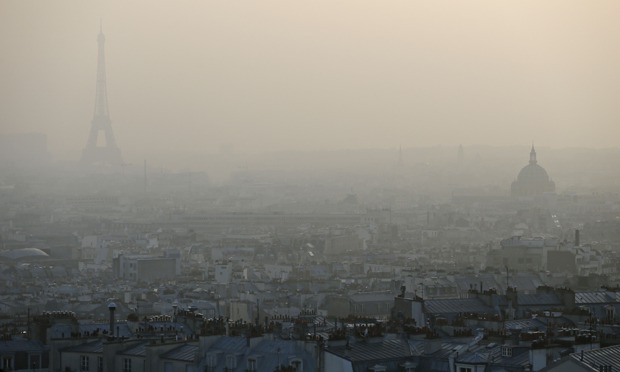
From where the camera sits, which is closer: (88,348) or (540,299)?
(88,348)

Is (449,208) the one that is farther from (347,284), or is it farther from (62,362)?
(62,362)

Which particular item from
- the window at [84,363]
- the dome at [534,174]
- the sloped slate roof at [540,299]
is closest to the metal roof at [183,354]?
the window at [84,363]

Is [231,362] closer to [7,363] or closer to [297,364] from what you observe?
[297,364]

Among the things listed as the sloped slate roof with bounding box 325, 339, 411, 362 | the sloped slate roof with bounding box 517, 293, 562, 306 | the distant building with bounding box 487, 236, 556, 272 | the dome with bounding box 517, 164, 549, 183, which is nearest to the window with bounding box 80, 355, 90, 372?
the sloped slate roof with bounding box 325, 339, 411, 362

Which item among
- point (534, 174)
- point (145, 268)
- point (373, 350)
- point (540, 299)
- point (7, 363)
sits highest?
point (534, 174)

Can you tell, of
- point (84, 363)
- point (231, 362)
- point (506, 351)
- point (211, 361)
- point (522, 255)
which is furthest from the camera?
point (522, 255)

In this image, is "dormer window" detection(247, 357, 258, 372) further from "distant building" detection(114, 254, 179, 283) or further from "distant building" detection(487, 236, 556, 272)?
"distant building" detection(114, 254, 179, 283)

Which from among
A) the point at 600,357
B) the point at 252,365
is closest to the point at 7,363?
→ the point at 252,365

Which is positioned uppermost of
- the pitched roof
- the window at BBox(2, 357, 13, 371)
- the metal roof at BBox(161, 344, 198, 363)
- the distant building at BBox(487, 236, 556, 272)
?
the pitched roof

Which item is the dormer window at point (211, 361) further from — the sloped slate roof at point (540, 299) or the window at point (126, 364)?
the sloped slate roof at point (540, 299)
